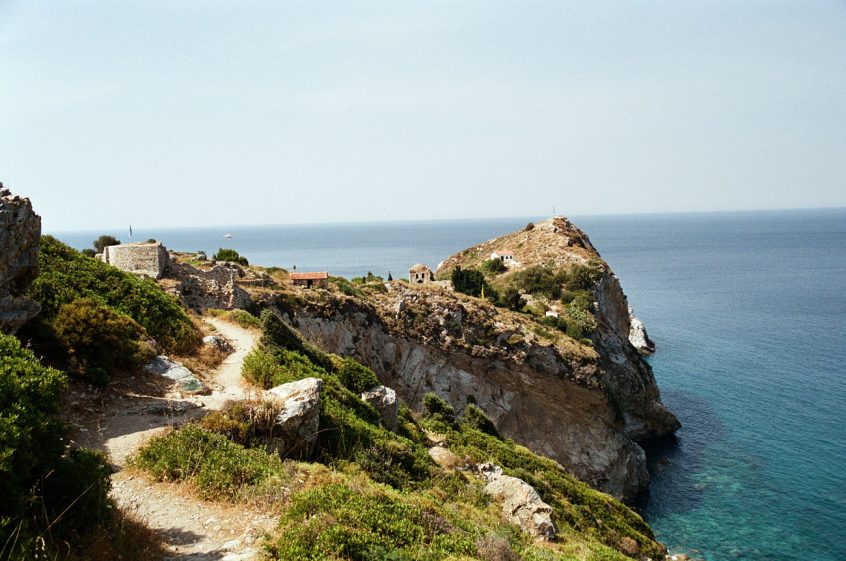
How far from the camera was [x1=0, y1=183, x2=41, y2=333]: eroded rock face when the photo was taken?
40.2 ft

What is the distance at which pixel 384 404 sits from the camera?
19875mm

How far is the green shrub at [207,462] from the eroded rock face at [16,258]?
181 inches

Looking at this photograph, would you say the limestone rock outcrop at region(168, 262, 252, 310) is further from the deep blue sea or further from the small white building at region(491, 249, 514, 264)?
the small white building at region(491, 249, 514, 264)

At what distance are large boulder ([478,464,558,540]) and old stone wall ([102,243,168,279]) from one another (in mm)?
19485

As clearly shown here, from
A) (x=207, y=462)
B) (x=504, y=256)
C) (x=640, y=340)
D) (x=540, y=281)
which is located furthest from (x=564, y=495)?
(x=640, y=340)

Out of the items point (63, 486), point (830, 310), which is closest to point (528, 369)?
point (63, 486)

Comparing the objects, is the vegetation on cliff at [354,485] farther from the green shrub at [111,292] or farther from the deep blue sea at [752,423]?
the deep blue sea at [752,423]

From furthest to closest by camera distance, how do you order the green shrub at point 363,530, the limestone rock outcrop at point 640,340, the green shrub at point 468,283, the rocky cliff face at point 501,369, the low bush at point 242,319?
the limestone rock outcrop at point 640,340 < the green shrub at point 468,283 < the rocky cliff face at point 501,369 < the low bush at point 242,319 < the green shrub at point 363,530

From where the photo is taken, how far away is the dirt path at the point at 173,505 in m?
8.55

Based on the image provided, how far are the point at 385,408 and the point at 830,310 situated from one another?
90742 millimetres

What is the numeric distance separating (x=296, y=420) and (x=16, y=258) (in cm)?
725

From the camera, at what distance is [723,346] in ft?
226

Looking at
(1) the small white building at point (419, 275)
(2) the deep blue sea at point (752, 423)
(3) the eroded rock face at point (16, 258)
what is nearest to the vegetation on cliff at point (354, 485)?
(3) the eroded rock face at point (16, 258)

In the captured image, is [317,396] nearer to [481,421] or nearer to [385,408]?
[385,408]
